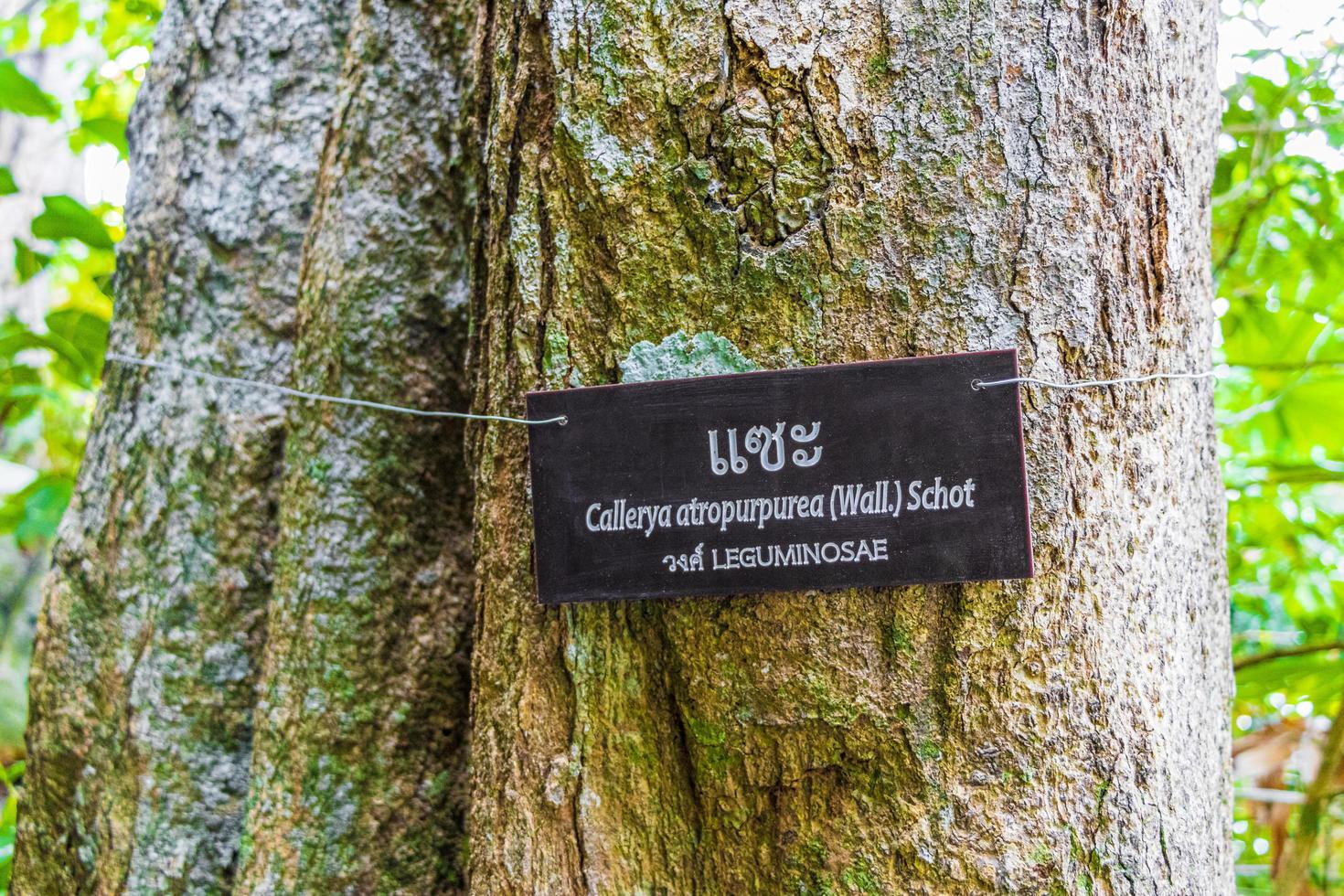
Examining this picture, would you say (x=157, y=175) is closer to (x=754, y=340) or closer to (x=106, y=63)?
(x=754, y=340)

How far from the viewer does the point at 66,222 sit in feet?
5.41

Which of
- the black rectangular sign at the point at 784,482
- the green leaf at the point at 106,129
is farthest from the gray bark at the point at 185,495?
the black rectangular sign at the point at 784,482

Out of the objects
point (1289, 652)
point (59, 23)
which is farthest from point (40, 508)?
point (1289, 652)

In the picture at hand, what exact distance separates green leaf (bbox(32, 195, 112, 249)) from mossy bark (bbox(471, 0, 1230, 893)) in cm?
126

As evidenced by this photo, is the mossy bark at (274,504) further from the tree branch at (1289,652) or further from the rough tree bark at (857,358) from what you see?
the tree branch at (1289,652)

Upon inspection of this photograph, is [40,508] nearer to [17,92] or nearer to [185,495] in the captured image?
[185,495]

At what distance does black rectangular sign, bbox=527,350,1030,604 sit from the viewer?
83 cm

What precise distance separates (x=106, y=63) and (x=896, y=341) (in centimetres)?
369

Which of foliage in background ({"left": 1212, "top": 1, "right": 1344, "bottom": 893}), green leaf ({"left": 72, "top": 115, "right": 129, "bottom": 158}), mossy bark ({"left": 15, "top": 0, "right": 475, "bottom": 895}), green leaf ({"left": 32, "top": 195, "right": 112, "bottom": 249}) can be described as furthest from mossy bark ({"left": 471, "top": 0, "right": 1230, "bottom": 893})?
green leaf ({"left": 72, "top": 115, "right": 129, "bottom": 158})

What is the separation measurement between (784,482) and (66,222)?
1598 mm

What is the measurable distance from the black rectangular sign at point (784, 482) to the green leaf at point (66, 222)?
4.35ft

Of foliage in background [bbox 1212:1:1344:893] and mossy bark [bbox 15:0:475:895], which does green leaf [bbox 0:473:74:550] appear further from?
foliage in background [bbox 1212:1:1344:893]

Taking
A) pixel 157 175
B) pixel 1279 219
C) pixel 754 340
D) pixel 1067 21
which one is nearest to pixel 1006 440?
pixel 754 340

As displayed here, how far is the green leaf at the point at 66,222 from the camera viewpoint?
163 cm
